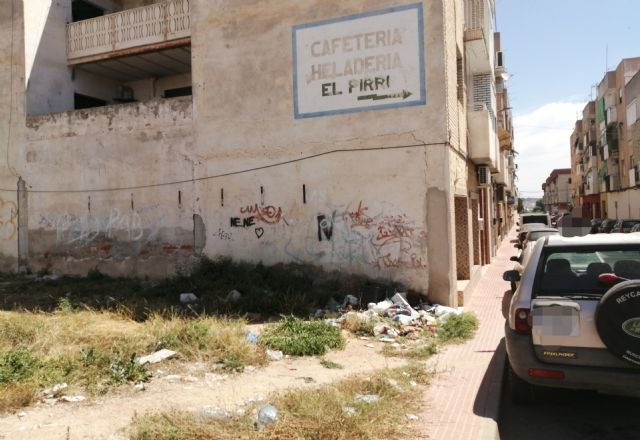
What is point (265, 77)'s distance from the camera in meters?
11.0

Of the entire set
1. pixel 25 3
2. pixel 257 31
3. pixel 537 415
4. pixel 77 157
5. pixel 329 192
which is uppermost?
pixel 25 3

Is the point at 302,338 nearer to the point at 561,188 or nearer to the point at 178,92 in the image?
the point at 178,92

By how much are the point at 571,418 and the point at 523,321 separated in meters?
1.17

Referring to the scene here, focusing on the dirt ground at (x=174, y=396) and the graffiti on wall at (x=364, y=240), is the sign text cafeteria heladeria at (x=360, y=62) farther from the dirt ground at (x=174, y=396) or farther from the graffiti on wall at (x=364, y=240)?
the dirt ground at (x=174, y=396)

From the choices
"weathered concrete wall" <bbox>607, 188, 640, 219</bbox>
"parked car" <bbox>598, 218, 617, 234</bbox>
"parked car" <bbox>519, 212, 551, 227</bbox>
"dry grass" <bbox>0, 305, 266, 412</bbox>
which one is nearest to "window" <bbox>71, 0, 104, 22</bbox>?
"dry grass" <bbox>0, 305, 266, 412</bbox>

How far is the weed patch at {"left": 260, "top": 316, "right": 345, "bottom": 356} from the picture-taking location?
21.9ft

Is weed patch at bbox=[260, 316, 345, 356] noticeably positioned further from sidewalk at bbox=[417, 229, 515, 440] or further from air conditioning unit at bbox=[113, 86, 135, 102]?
air conditioning unit at bbox=[113, 86, 135, 102]

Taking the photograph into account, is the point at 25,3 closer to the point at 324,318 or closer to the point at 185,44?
the point at 185,44

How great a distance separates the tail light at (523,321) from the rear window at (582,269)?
21 cm

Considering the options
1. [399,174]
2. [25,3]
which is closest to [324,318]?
[399,174]

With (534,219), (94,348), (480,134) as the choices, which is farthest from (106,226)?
(534,219)

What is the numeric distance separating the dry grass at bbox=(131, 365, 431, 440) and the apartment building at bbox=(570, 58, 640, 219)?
33536 millimetres

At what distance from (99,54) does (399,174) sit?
30.4 ft

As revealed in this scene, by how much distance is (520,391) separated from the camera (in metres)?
4.70
